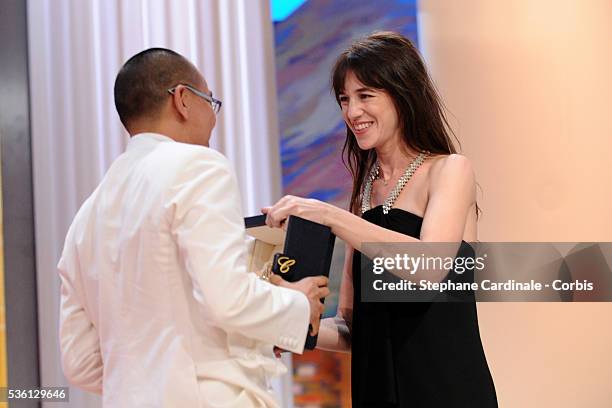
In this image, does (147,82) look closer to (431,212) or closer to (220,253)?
(220,253)

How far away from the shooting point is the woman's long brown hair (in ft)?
7.06

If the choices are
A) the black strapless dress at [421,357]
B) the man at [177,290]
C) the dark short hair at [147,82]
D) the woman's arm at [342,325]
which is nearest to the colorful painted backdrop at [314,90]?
the woman's arm at [342,325]

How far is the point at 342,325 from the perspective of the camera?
7.35 feet

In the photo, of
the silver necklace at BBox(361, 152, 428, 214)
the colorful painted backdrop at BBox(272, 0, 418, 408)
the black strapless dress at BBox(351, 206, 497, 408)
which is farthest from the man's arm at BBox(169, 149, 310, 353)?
the colorful painted backdrop at BBox(272, 0, 418, 408)

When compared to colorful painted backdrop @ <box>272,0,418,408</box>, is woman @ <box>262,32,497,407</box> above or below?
below

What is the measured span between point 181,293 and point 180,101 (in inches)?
17.6

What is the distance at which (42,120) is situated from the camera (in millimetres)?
3008

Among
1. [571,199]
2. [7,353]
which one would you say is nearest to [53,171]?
[7,353]

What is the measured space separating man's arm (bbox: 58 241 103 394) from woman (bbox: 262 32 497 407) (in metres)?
0.49

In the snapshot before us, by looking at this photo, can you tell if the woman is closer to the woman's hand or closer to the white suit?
the woman's hand

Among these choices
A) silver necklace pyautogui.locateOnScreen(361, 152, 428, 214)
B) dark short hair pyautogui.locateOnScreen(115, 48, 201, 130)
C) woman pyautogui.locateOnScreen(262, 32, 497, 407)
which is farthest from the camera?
silver necklace pyautogui.locateOnScreen(361, 152, 428, 214)

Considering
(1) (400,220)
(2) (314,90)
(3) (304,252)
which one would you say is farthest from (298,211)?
(2) (314,90)

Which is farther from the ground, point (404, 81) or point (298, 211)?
point (404, 81)

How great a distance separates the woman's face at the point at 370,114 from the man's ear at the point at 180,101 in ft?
1.84
